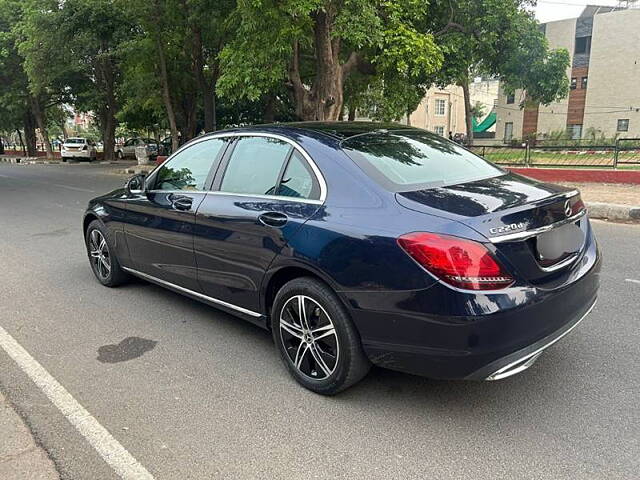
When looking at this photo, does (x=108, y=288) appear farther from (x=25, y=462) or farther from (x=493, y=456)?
(x=493, y=456)

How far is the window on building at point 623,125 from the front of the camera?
3578 centimetres

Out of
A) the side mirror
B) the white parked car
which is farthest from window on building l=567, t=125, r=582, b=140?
the side mirror

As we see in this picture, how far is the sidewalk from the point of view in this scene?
2.58m

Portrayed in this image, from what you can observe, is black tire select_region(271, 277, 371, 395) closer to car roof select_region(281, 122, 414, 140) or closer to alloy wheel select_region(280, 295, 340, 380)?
alloy wheel select_region(280, 295, 340, 380)

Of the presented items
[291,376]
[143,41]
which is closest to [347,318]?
[291,376]

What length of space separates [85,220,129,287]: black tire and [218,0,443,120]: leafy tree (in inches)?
281

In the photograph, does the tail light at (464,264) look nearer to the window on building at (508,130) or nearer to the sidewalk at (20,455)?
the sidewalk at (20,455)

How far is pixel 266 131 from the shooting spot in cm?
384

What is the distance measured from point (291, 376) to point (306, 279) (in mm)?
751

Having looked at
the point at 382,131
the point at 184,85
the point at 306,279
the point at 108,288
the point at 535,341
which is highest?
the point at 184,85

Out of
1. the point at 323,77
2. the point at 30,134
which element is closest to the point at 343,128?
the point at 323,77

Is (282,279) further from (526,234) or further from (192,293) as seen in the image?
(526,234)

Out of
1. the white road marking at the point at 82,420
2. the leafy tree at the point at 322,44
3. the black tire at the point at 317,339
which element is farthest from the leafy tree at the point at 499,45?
the white road marking at the point at 82,420

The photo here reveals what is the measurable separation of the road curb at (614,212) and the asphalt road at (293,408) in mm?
4909
